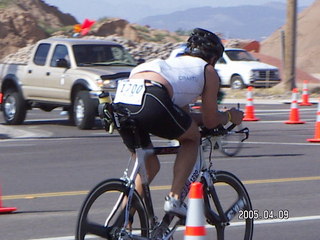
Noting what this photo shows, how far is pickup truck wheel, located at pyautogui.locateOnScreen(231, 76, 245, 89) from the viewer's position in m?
33.3

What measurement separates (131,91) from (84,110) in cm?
1209

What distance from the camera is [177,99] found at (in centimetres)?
661

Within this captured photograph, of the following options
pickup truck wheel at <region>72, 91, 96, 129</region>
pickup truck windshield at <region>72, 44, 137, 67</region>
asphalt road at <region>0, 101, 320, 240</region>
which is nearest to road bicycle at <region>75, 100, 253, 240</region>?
asphalt road at <region>0, 101, 320, 240</region>

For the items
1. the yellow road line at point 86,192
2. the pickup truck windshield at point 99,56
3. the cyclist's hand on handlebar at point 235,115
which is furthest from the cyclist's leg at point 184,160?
the pickup truck windshield at point 99,56

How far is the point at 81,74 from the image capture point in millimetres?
18844

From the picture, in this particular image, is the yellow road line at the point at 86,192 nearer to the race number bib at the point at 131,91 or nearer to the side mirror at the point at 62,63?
the race number bib at the point at 131,91

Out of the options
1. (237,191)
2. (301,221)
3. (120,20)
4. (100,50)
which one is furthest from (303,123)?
(120,20)

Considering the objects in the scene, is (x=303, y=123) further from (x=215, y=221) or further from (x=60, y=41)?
(x=215, y=221)

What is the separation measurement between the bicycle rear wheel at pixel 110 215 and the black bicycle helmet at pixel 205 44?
1.17m

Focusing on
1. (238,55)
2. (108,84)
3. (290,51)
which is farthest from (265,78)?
(108,84)

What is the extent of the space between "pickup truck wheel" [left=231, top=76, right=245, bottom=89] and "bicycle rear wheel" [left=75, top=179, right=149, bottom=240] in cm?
2689

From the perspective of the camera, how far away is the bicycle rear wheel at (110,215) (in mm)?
6383

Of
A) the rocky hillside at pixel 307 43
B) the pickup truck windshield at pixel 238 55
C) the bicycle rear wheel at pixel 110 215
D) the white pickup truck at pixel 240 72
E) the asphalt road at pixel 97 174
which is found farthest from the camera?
the rocky hillside at pixel 307 43

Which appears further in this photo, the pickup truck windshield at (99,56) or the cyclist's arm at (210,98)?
the pickup truck windshield at (99,56)
